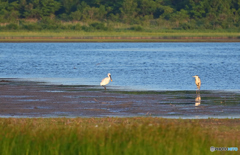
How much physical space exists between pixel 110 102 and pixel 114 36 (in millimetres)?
59604

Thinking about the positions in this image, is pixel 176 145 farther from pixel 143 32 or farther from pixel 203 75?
pixel 143 32

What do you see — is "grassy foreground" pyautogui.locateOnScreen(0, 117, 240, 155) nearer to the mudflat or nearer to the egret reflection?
the mudflat

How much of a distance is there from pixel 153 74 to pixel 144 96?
902 cm

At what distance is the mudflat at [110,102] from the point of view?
1423 cm

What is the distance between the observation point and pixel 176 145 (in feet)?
25.1

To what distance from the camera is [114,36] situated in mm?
75562

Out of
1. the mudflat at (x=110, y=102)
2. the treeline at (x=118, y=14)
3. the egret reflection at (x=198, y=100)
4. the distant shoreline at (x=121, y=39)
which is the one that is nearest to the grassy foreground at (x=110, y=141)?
the mudflat at (x=110, y=102)

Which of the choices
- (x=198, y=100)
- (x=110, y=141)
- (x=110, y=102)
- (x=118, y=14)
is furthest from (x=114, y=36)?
(x=110, y=141)

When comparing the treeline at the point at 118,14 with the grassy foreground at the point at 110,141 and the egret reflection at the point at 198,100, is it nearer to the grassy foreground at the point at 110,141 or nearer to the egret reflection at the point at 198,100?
the egret reflection at the point at 198,100

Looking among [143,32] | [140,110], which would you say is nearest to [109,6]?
[143,32]

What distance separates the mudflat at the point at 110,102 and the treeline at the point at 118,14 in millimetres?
56745

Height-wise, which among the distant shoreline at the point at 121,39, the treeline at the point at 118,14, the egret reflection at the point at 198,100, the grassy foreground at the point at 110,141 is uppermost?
the grassy foreground at the point at 110,141

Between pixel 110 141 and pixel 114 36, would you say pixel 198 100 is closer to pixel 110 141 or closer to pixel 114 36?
pixel 110 141

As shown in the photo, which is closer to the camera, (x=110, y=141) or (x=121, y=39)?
(x=110, y=141)
